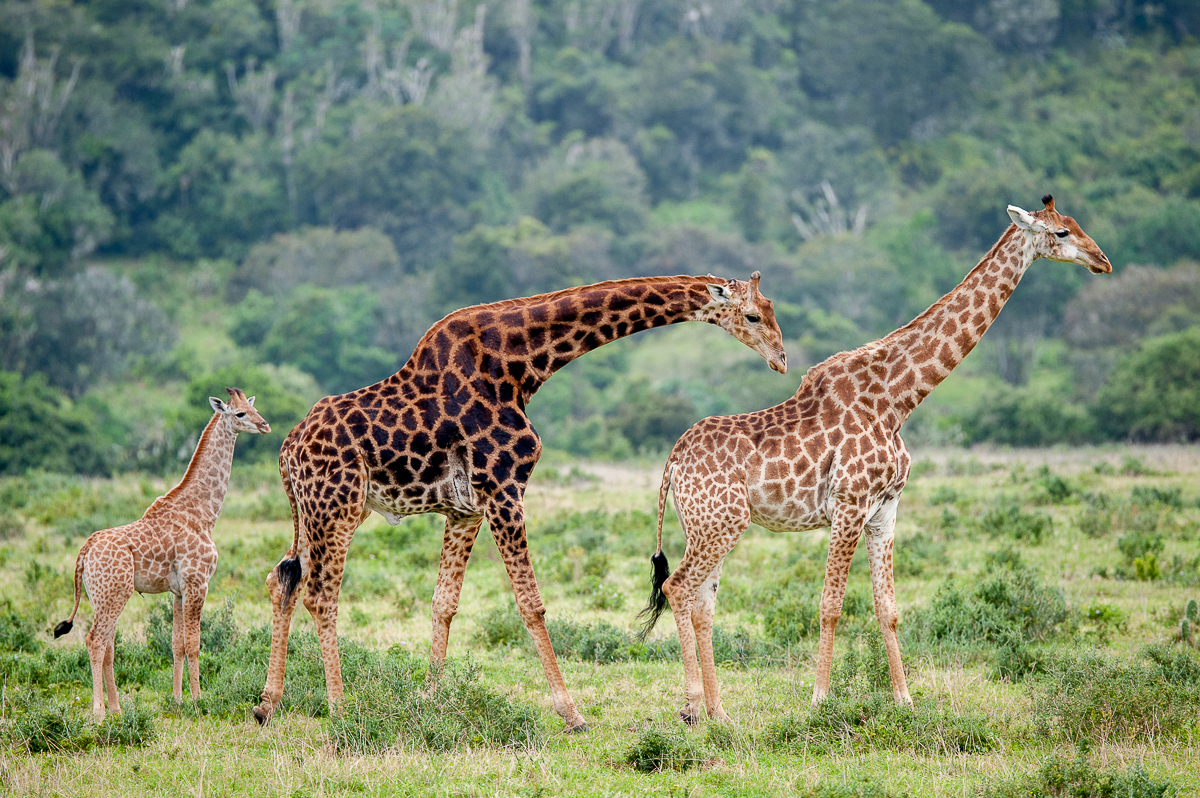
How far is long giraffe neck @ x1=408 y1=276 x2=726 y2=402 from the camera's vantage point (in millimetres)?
8102

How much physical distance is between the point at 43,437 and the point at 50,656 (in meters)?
26.3

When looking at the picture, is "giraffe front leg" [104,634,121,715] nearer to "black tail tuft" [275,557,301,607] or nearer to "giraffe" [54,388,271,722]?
"giraffe" [54,388,271,722]

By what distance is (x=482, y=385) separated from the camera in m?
8.04

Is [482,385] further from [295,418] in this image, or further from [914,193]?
[914,193]

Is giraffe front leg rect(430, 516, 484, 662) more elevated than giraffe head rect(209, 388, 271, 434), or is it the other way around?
giraffe head rect(209, 388, 271, 434)

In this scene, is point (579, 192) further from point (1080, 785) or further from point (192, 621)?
point (1080, 785)


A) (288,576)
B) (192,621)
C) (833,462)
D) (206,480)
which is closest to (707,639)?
(833,462)

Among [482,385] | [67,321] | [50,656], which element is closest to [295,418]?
[67,321]

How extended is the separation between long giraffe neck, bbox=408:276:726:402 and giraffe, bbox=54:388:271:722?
7.73ft

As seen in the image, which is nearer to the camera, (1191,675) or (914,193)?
(1191,675)

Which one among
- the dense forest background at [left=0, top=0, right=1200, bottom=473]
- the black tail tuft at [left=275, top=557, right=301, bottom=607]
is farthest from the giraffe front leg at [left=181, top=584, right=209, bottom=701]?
the dense forest background at [left=0, top=0, right=1200, bottom=473]

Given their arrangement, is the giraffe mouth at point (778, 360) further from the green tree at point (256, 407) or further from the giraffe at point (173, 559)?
the green tree at point (256, 407)

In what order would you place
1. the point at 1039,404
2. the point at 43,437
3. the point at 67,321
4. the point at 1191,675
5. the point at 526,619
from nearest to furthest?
the point at 526,619
the point at 1191,675
the point at 43,437
the point at 1039,404
the point at 67,321

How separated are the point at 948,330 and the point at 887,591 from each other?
2.03 metres
